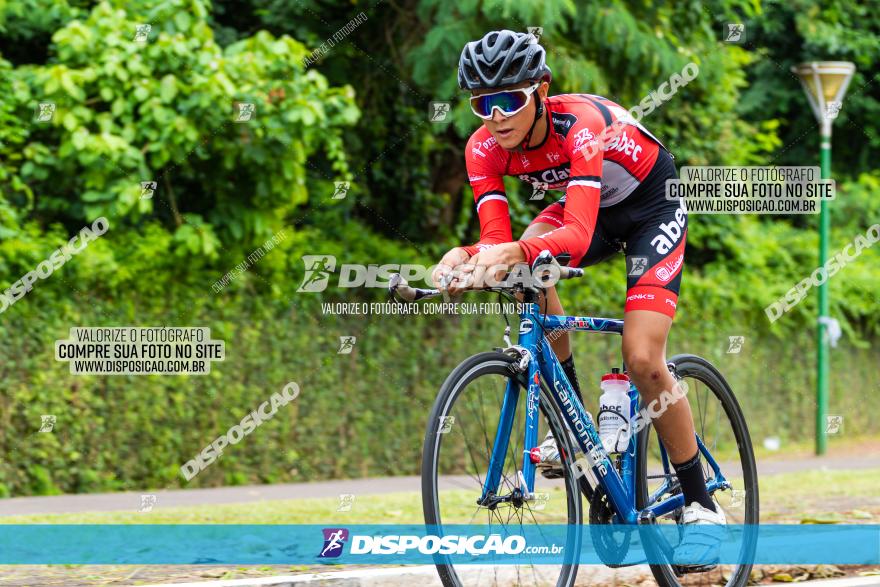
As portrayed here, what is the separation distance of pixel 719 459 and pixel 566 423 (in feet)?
3.94

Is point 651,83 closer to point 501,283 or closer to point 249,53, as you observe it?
point 249,53

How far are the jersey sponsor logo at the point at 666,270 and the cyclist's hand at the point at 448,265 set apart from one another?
95 centimetres

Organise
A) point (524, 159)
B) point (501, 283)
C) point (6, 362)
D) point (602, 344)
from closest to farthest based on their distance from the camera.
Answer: point (501, 283) → point (524, 159) → point (6, 362) → point (602, 344)

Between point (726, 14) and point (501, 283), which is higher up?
point (726, 14)

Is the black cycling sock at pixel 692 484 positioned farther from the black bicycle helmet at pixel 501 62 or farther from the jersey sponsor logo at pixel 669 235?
the black bicycle helmet at pixel 501 62

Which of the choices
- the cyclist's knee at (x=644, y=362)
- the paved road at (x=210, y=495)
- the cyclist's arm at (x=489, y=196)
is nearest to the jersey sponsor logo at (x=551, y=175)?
the cyclist's arm at (x=489, y=196)

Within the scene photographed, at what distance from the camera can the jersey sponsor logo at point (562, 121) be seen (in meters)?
4.80

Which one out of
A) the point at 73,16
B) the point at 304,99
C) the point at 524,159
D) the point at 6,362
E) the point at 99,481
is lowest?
the point at 99,481

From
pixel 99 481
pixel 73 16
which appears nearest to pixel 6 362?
pixel 99 481

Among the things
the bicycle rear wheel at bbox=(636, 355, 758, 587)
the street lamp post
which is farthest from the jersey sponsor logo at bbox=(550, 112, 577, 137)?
the street lamp post

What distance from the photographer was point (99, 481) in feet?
34.9

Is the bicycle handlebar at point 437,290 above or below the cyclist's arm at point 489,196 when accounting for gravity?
below

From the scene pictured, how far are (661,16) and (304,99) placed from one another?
3574mm

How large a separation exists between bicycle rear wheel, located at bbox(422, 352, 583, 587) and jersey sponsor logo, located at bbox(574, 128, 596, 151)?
33.3 inches
